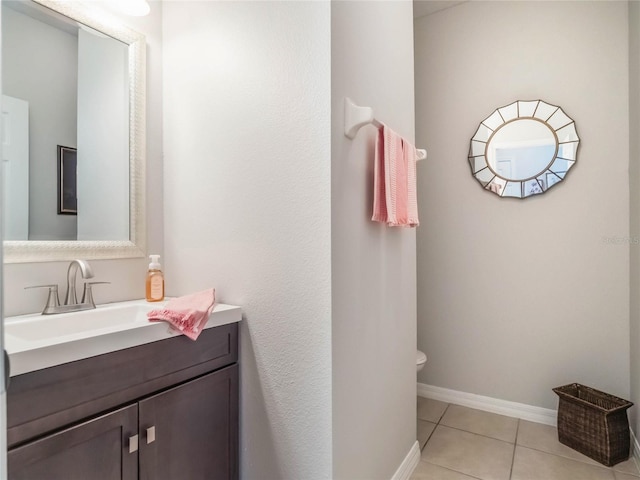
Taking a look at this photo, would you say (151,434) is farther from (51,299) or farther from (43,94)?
(43,94)

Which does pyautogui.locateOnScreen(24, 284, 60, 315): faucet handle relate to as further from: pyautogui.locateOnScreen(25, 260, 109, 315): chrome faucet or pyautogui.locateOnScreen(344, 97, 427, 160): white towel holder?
pyautogui.locateOnScreen(344, 97, 427, 160): white towel holder

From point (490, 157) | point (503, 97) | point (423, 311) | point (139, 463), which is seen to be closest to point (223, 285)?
point (139, 463)

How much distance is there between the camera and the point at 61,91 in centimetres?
141

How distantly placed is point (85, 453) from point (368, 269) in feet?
3.34

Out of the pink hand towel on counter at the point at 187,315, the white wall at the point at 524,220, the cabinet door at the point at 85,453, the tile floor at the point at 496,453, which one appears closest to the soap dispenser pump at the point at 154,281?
the pink hand towel on counter at the point at 187,315

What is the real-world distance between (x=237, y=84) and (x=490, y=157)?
1.70 meters

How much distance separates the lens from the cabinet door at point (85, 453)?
862 millimetres

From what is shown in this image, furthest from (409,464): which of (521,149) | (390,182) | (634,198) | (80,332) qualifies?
(521,149)

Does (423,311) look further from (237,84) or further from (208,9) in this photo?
(208,9)

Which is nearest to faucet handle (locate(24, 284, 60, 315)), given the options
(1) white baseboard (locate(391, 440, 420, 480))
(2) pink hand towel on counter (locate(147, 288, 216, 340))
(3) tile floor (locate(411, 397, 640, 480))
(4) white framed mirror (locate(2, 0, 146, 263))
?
(4) white framed mirror (locate(2, 0, 146, 263))

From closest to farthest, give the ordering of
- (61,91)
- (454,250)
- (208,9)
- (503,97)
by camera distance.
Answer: (61,91) → (208,9) → (503,97) → (454,250)

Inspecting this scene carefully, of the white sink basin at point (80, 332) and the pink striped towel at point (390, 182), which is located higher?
the pink striped towel at point (390, 182)

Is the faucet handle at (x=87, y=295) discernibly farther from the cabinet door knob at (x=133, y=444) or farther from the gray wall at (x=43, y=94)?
the cabinet door knob at (x=133, y=444)

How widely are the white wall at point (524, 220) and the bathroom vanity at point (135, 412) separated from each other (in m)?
1.71
